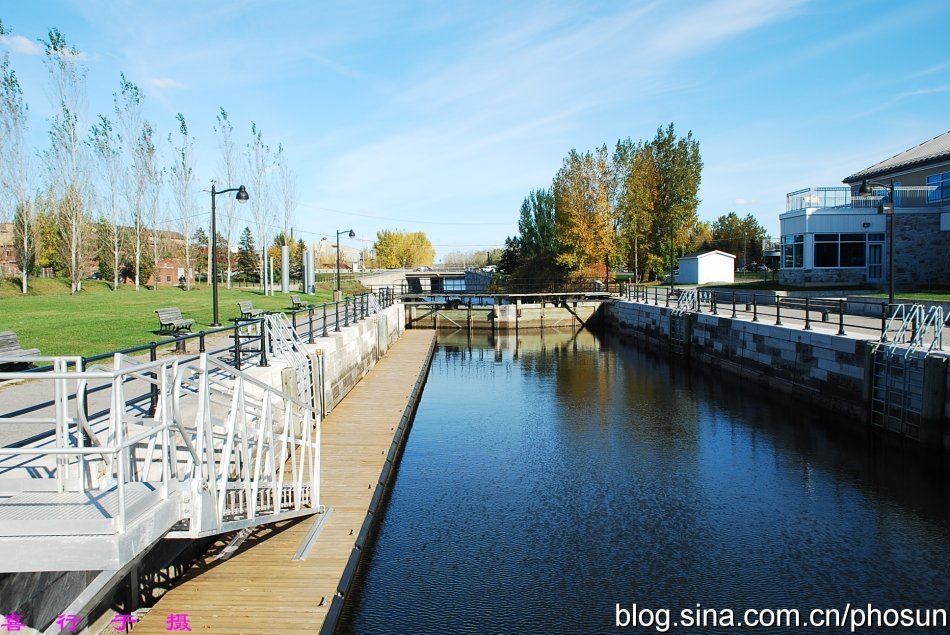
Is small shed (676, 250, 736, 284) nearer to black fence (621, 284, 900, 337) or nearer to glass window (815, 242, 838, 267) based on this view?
black fence (621, 284, 900, 337)

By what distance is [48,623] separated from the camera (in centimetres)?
535

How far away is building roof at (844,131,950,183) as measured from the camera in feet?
116

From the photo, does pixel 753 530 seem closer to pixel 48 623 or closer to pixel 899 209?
pixel 48 623

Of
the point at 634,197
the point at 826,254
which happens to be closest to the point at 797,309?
the point at 826,254

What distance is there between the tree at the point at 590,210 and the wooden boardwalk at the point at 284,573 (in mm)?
39793

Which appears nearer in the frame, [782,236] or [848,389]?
[848,389]

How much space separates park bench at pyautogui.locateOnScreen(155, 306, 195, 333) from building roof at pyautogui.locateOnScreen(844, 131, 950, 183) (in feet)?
121

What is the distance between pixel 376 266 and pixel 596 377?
107 meters

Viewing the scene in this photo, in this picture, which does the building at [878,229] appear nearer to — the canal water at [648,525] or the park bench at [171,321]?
the canal water at [648,525]

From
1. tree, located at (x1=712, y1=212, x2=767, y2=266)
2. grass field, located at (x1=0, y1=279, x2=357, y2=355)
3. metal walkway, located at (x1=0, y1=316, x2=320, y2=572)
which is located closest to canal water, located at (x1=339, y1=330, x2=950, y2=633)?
metal walkway, located at (x1=0, y1=316, x2=320, y2=572)

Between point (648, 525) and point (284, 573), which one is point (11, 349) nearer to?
point (284, 573)

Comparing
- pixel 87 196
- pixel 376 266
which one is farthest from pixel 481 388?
pixel 376 266

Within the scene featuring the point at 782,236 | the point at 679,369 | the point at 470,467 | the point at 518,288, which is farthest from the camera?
the point at 518,288

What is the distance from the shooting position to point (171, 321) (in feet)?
59.3
